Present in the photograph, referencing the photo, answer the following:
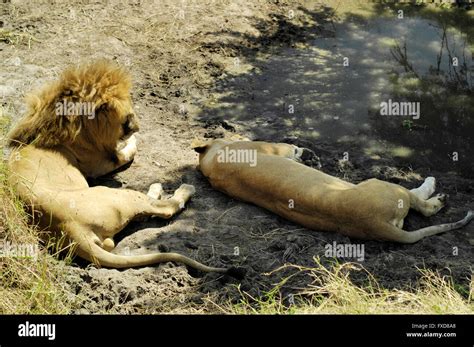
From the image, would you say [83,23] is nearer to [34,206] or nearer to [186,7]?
[186,7]

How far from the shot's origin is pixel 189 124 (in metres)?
8.33

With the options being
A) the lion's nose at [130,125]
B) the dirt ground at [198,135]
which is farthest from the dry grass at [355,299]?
the lion's nose at [130,125]

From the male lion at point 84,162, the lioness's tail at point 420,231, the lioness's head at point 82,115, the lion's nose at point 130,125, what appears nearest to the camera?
the male lion at point 84,162

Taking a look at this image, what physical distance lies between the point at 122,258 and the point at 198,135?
222 cm

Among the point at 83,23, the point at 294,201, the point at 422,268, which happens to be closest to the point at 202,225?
the point at 294,201

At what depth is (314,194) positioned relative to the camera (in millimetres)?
6598

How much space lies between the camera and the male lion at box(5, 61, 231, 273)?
245 inches

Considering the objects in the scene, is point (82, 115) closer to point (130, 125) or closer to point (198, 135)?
point (130, 125)

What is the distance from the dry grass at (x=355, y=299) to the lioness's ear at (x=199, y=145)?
184 centimetres

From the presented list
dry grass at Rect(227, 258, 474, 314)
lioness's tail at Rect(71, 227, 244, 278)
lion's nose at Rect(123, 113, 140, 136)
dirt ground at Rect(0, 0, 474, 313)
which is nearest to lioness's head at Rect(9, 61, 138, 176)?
→ lion's nose at Rect(123, 113, 140, 136)

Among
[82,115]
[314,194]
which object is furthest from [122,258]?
[314,194]

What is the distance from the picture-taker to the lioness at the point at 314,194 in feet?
21.0

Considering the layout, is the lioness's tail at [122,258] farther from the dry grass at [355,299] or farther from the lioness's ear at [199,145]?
the lioness's ear at [199,145]

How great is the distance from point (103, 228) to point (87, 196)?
0.97 feet
